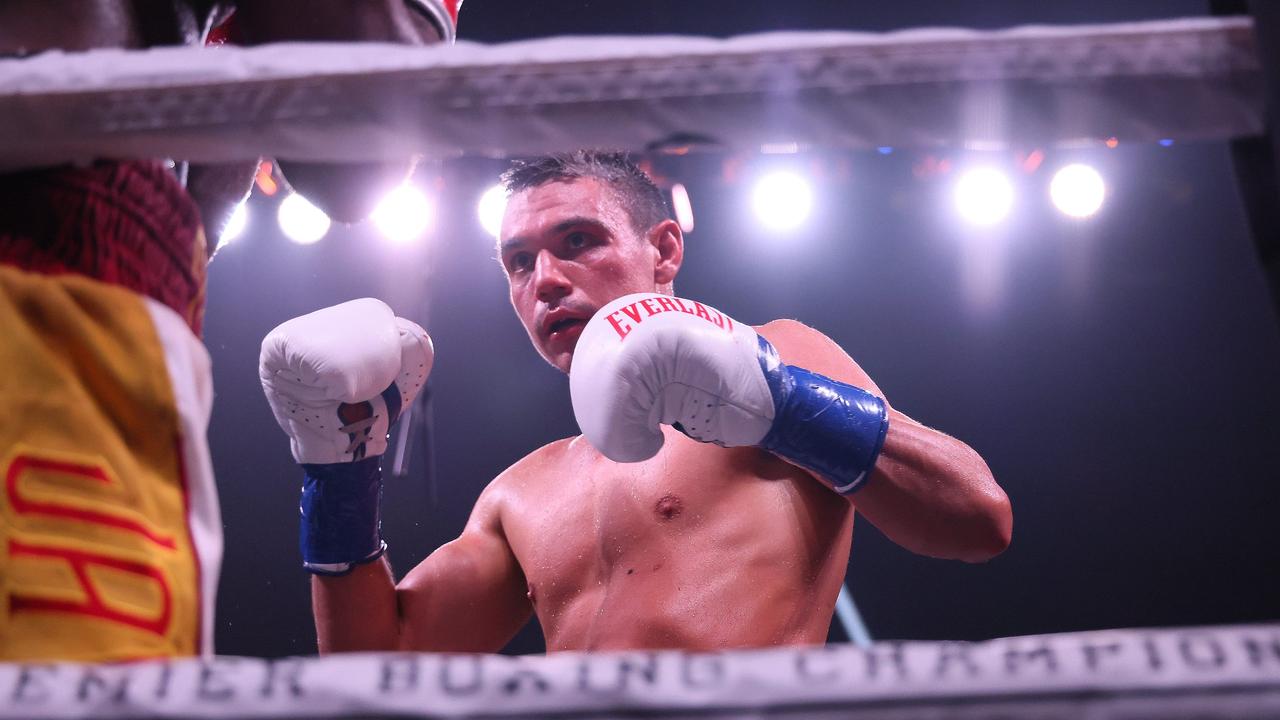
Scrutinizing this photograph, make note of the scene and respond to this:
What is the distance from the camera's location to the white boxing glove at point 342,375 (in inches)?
51.1

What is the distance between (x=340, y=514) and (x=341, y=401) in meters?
0.23

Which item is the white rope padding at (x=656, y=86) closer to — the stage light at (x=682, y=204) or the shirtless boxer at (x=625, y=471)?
the shirtless boxer at (x=625, y=471)

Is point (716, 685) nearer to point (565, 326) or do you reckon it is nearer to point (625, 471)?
point (625, 471)

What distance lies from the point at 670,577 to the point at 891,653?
1.04 m

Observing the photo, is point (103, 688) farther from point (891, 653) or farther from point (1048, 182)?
point (1048, 182)

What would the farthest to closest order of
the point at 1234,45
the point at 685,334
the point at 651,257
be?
the point at 651,257
the point at 685,334
the point at 1234,45

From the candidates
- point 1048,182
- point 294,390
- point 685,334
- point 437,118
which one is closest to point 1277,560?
point 1048,182

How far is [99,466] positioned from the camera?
1.87ft

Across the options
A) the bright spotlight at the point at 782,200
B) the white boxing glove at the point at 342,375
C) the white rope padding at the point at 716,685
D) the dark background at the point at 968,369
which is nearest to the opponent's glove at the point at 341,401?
the white boxing glove at the point at 342,375

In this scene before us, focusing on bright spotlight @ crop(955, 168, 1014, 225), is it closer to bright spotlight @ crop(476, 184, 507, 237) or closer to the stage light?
the stage light

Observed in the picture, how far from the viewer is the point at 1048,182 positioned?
12.2 feet

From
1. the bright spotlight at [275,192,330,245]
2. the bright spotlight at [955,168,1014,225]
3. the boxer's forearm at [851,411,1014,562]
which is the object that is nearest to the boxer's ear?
the boxer's forearm at [851,411,1014,562]

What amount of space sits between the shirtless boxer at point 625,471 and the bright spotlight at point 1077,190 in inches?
93.9

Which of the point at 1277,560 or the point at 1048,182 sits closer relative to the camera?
the point at 1048,182
